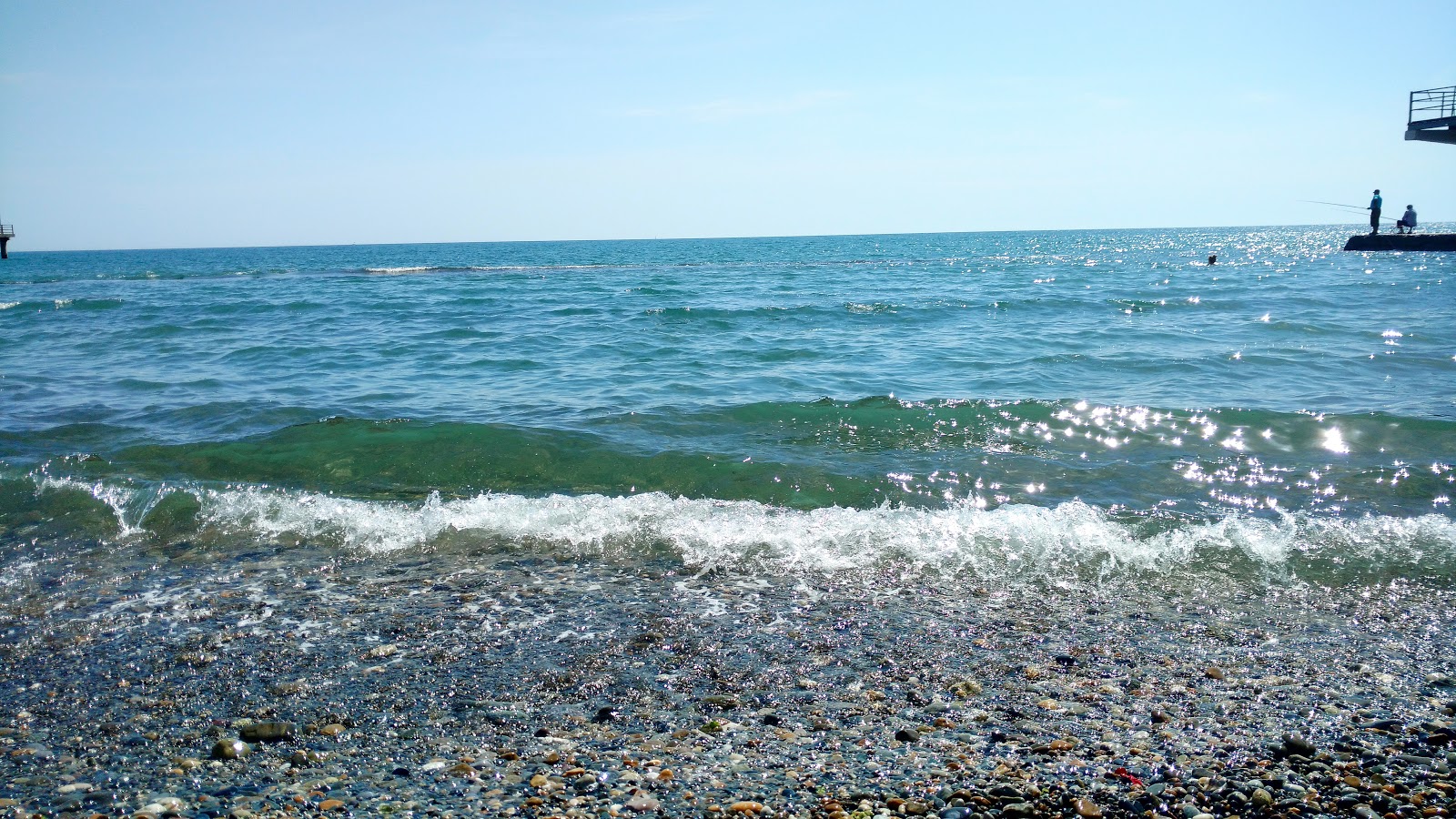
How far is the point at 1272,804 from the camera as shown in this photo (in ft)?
11.1

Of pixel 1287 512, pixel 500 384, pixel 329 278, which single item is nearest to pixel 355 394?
pixel 500 384

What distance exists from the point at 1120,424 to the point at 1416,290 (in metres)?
24.5

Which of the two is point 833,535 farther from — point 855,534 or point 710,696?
point 710,696

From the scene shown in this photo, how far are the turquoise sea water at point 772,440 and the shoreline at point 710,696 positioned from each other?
0.76m

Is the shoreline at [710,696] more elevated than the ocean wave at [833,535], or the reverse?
the ocean wave at [833,535]

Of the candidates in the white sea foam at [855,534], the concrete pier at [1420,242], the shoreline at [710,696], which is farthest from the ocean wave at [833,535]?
the concrete pier at [1420,242]

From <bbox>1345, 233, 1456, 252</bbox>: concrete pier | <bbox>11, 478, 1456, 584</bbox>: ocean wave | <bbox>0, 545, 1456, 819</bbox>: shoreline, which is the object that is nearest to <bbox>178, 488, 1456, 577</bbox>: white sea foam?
<bbox>11, 478, 1456, 584</bbox>: ocean wave

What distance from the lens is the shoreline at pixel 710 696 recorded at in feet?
11.5

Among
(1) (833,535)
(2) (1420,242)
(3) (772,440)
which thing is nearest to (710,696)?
(1) (833,535)

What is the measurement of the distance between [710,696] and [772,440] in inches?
240

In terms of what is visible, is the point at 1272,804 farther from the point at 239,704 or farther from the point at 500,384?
the point at 500,384

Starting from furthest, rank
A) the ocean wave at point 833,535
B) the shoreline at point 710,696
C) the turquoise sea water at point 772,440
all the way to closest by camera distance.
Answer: the turquoise sea water at point 772,440
the ocean wave at point 833,535
the shoreline at point 710,696

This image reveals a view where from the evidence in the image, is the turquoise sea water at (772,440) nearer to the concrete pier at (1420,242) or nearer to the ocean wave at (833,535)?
the ocean wave at (833,535)

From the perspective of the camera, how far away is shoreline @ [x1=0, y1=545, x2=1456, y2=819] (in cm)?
349
